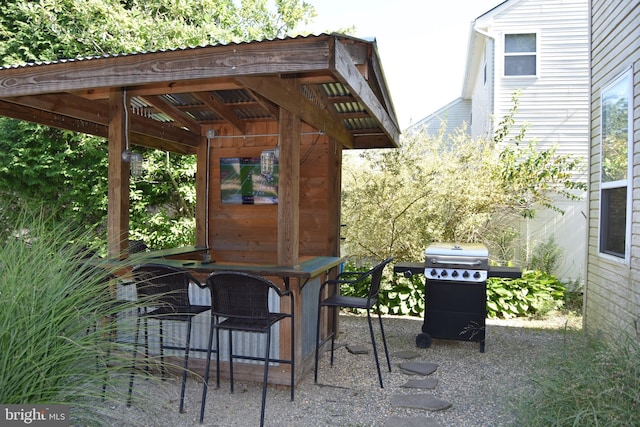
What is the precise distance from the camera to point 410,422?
3.59m

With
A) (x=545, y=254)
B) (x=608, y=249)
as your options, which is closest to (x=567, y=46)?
(x=545, y=254)

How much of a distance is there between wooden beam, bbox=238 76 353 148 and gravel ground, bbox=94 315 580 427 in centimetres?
208

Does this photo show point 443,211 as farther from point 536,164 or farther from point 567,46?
point 567,46

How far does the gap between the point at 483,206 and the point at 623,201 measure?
3183 millimetres

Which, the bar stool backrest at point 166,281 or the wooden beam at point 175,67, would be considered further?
the bar stool backrest at point 166,281

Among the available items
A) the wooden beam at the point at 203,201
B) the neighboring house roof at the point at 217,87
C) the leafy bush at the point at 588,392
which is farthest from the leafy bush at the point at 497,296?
the leafy bush at the point at 588,392

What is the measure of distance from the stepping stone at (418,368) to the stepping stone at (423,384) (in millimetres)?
231

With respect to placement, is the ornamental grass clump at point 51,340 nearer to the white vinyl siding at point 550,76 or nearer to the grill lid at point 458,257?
the grill lid at point 458,257

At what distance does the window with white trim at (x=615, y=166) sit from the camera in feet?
14.8

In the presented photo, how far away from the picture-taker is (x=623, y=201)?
468 centimetres

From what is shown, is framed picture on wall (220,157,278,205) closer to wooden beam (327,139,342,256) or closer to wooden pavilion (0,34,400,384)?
wooden pavilion (0,34,400,384)

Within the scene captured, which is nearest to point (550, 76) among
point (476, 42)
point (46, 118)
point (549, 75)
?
point (549, 75)

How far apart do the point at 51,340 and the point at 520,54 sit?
10.3 meters

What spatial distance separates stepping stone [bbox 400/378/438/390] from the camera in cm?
437
